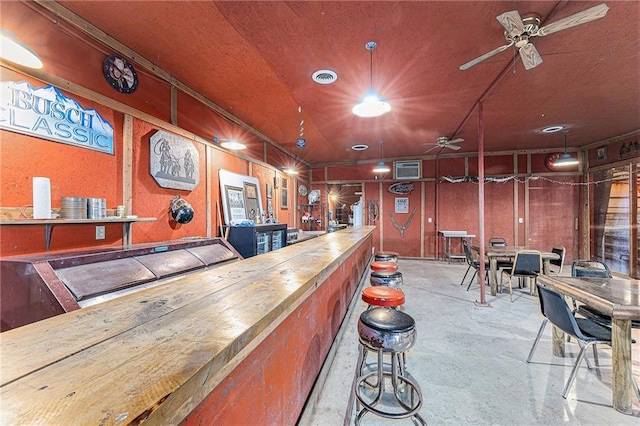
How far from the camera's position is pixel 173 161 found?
333 centimetres

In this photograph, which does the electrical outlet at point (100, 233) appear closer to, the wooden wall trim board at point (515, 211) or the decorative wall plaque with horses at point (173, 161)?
the decorative wall plaque with horses at point (173, 161)

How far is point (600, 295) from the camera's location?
7.11 feet

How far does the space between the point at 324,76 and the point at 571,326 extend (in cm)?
346

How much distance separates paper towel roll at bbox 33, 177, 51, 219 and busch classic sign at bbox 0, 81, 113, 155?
411 mm

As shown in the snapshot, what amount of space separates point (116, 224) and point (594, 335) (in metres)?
4.25

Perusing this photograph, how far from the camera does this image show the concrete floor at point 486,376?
6.17ft

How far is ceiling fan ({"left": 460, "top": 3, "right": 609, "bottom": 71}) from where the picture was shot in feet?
6.69

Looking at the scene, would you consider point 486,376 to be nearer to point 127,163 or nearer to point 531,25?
point 531,25

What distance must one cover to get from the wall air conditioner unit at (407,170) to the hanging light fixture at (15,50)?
7714 mm

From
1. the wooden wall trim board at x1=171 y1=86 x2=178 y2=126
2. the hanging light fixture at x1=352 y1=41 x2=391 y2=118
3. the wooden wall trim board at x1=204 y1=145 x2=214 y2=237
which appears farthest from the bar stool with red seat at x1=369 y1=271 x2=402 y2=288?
the wooden wall trim board at x1=171 y1=86 x2=178 y2=126

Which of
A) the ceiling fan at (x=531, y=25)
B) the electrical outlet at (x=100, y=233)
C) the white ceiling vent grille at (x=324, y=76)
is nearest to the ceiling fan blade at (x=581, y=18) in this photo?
the ceiling fan at (x=531, y=25)

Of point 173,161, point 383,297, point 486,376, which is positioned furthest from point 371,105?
point 486,376

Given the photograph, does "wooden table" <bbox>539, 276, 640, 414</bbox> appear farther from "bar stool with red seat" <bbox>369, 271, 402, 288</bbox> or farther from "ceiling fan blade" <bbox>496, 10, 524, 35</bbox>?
"ceiling fan blade" <bbox>496, 10, 524, 35</bbox>

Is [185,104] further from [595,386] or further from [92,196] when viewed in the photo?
[595,386]
